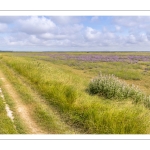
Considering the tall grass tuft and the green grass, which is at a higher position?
the tall grass tuft

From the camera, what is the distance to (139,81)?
776 inches

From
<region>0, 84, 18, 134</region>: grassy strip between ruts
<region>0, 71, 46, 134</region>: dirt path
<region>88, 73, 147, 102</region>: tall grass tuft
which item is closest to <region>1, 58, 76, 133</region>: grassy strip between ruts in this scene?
<region>0, 71, 46, 134</region>: dirt path

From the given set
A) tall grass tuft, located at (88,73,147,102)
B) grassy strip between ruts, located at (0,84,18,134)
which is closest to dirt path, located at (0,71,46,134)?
grassy strip between ruts, located at (0,84,18,134)

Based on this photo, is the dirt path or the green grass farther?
the dirt path

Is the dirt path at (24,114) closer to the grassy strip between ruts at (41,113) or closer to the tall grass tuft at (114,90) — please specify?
the grassy strip between ruts at (41,113)

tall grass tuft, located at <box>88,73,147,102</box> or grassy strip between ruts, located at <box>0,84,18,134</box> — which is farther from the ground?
tall grass tuft, located at <box>88,73,147,102</box>

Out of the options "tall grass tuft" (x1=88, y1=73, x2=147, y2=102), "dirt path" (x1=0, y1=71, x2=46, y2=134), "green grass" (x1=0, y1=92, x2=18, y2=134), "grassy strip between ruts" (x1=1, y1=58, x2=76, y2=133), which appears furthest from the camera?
"tall grass tuft" (x1=88, y1=73, x2=147, y2=102)

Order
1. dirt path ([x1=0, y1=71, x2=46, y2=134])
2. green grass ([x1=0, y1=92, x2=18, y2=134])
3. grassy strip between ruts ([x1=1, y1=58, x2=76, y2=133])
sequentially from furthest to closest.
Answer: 1. grassy strip between ruts ([x1=1, y1=58, x2=76, y2=133])
2. dirt path ([x1=0, y1=71, x2=46, y2=134])
3. green grass ([x1=0, y1=92, x2=18, y2=134])

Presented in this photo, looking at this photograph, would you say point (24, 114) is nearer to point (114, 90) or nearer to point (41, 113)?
point (41, 113)

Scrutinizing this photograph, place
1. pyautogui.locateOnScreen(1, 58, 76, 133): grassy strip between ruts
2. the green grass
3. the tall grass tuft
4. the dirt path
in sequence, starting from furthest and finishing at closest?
the tall grass tuft, pyautogui.locateOnScreen(1, 58, 76, 133): grassy strip between ruts, the dirt path, the green grass

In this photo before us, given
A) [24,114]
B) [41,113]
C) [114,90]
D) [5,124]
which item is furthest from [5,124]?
[114,90]

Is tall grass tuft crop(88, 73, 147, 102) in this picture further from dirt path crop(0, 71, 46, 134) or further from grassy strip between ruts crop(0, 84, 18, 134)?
grassy strip between ruts crop(0, 84, 18, 134)
